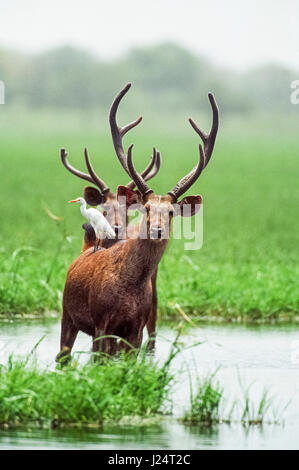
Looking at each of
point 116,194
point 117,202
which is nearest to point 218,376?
point 116,194

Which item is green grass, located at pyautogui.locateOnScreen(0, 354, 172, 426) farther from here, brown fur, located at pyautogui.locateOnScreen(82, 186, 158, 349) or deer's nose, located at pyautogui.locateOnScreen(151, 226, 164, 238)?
deer's nose, located at pyautogui.locateOnScreen(151, 226, 164, 238)

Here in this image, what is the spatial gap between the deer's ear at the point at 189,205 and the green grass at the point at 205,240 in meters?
3.23

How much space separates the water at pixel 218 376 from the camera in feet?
29.2

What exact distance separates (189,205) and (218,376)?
162 cm

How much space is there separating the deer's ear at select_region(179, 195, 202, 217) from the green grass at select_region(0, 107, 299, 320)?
3.23m

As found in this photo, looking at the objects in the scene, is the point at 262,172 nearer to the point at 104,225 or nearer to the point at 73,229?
the point at 73,229

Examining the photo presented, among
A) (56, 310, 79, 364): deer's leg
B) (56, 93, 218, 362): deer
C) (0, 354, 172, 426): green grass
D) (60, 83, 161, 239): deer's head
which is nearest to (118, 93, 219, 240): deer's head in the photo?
(56, 93, 218, 362): deer

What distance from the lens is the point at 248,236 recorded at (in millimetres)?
27297

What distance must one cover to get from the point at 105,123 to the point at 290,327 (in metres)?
147

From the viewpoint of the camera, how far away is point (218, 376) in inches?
448

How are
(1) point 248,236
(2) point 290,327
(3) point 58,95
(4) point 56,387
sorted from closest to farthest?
(4) point 56,387
(2) point 290,327
(1) point 248,236
(3) point 58,95

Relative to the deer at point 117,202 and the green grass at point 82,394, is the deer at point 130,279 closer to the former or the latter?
the deer at point 117,202

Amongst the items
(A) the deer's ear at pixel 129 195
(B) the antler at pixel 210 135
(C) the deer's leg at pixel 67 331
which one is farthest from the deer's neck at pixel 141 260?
(B) the antler at pixel 210 135
